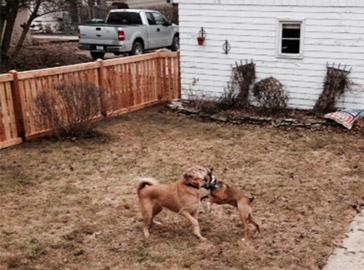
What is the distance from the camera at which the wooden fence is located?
8.01m

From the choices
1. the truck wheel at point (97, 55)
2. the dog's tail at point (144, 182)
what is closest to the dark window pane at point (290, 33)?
the dog's tail at point (144, 182)

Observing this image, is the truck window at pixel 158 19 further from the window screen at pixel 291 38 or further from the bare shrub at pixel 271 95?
the bare shrub at pixel 271 95

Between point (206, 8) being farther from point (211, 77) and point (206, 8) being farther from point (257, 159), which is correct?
point (257, 159)

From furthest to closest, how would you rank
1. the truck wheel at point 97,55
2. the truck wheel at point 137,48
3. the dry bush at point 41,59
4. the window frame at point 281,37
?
the truck wheel at point 97,55
the truck wheel at point 137,48
the dry bush at point 41,59
the window frame at point 281,37

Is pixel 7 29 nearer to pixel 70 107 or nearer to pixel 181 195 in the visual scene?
pixel 70 107

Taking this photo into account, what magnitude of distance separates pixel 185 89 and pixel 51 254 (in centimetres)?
724

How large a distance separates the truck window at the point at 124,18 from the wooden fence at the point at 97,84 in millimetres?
7950

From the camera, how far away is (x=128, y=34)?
17.3 meters

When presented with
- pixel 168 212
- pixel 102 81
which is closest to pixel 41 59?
pixel 102 81

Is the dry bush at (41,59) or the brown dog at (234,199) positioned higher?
the dry bush at (41,59)

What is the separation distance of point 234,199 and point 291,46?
596cm

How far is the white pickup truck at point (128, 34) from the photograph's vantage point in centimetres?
1711

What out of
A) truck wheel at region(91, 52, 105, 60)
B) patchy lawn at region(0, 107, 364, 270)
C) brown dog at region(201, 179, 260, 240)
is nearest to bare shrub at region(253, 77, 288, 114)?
patchy lawn at region(0, 107, 364, 270)

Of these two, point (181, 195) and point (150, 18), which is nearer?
point (181, 195)
